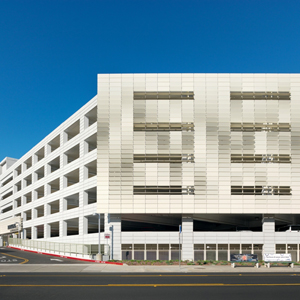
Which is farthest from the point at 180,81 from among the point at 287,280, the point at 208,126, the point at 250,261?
the point at 287,280

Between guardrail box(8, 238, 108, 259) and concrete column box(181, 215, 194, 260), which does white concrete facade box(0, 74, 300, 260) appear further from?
A: guardrail box(8, 238, 108, 259)

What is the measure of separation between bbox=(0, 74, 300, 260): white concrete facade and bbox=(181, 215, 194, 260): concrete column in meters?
0.13

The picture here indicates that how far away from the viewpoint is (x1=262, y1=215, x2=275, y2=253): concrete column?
4756 centimetres

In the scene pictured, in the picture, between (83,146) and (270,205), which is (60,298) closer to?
(270,205)

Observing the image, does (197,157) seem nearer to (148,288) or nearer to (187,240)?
(187,240)

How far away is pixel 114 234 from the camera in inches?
1881

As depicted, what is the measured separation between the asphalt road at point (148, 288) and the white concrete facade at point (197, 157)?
21.3m

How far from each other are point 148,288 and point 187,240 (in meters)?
26.5

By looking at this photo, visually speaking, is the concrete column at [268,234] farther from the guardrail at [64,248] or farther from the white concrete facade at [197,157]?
the guardrail at [64,248]

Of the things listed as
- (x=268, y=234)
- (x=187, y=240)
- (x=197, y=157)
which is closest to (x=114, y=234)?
(x=187, y=240)

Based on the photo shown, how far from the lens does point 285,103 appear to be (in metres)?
48.4

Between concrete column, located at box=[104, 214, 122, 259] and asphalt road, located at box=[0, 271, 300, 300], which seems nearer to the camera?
asphalt road, located at box=[0, 271, 300, 300]

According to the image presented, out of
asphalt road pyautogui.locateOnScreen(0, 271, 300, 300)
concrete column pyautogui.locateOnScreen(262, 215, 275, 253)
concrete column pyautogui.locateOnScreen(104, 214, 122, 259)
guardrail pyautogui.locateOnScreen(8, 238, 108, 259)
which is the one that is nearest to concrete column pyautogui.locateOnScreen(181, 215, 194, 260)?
concrete column pyautogui.locateOnScreen(104, 214, 122, 259)

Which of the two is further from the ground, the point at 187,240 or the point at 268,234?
the point at 268,234
